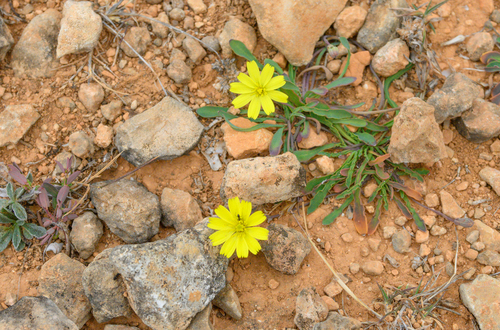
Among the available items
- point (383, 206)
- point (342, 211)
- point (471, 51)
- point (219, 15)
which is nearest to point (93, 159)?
point (219, 15)

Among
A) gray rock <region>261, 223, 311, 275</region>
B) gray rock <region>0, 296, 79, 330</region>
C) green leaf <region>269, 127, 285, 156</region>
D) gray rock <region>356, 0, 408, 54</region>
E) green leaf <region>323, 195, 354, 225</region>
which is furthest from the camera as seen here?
gray rock <region>356, 0, 408, 54</region>

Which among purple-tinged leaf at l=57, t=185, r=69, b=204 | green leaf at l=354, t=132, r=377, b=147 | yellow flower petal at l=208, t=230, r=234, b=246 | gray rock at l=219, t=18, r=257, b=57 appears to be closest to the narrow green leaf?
gray rock at l=219, t=18, r=257, b=57

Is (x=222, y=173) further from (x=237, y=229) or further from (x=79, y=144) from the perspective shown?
(x=79, y=144)

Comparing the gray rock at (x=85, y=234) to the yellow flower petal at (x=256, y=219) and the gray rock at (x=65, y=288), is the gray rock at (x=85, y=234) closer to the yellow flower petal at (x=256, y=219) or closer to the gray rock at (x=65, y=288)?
the gray rock at (x=65, y=288)

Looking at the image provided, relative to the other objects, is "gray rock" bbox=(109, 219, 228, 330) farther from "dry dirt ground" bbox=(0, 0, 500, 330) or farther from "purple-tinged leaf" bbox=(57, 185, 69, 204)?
"purple-tinged leaf" bbox=(57, 185, 69, 204)

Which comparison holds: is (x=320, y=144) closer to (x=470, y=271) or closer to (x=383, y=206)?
(x=383, y=206)

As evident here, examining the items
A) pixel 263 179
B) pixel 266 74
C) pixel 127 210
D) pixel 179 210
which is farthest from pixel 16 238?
pixel 266 74
